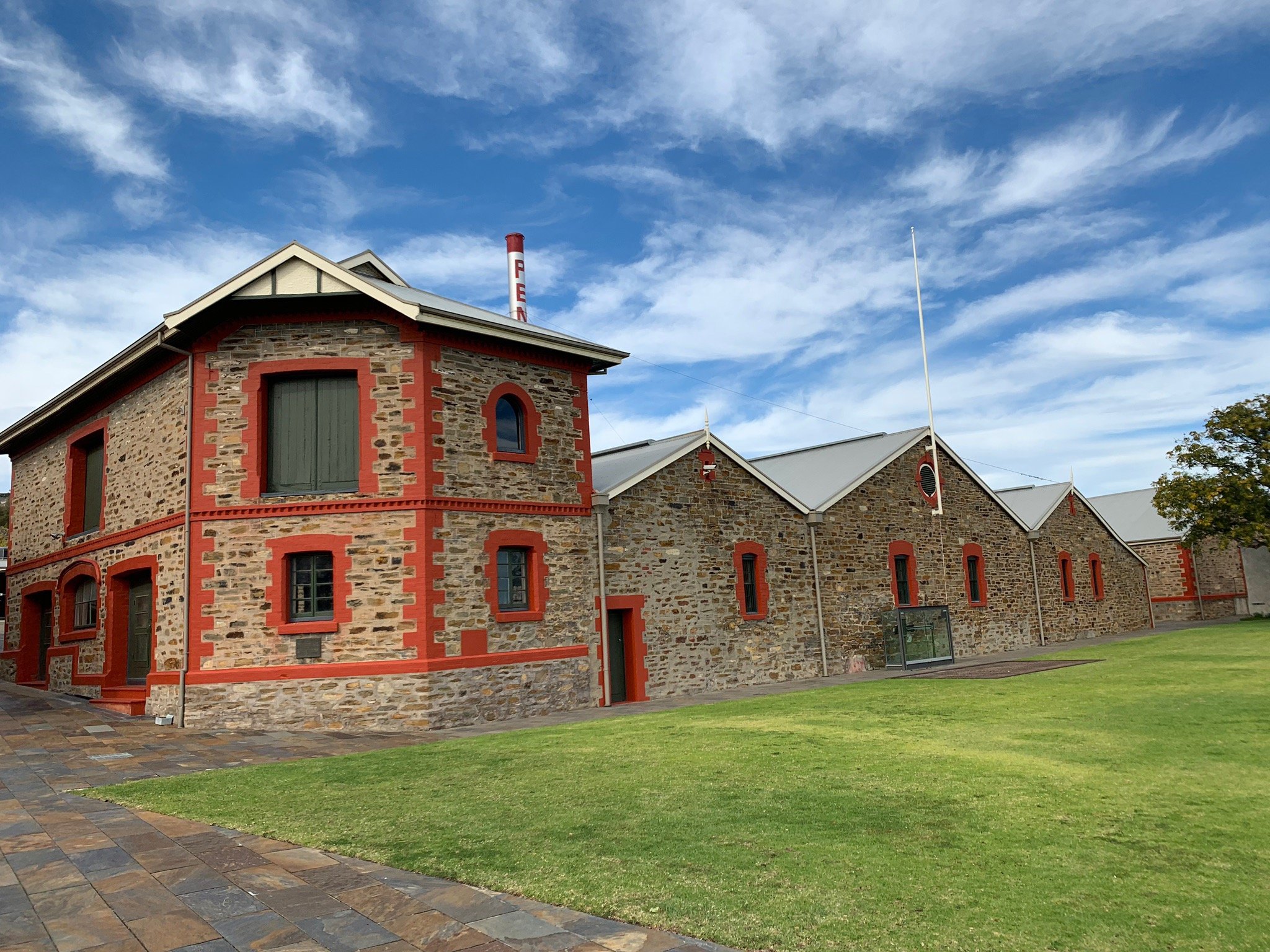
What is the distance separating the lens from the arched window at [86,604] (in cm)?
1936

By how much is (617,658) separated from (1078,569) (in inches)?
883

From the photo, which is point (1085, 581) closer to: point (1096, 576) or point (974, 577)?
point (1096, 576)

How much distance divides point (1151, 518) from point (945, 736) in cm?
3764

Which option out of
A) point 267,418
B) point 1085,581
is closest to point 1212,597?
point 1085,581

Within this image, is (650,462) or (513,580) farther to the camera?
(650,462)

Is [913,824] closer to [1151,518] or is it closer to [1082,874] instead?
[1082,874]

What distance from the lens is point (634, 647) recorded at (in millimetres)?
18500

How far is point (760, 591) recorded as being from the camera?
2128 centimetres

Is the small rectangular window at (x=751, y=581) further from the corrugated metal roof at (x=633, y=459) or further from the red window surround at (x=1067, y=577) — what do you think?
the red window surround at (x=1067, y=577)

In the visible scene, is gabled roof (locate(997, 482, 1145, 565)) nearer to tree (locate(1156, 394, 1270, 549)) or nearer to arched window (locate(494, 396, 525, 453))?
tree (locate(1156, 394, 1270, 549))

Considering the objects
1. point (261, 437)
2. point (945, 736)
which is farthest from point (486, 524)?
point (945, 736)

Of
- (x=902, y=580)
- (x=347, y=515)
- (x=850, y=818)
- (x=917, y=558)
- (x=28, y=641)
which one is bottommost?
(x=850, y=818)

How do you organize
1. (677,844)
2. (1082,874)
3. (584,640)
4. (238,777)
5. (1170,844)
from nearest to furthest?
1. (1082,874)
2. (1170,844)
3. (677,844)
4. (238,777)
5. (584,640)

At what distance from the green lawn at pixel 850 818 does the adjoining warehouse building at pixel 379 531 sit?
3349 mm
